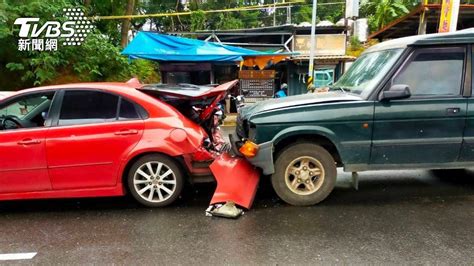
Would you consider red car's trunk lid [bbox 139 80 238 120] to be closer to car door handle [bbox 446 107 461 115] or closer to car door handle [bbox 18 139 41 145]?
car door handle [bbox 18 139 41 145]

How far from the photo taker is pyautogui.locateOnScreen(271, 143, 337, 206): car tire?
4.56 m

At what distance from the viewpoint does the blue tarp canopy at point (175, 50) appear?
1307cm

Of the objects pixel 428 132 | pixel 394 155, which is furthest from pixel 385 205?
pixel 428 132

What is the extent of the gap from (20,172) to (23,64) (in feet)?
32.2

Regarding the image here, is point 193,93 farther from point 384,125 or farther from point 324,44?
point 324,44

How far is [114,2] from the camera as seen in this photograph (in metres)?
18.2

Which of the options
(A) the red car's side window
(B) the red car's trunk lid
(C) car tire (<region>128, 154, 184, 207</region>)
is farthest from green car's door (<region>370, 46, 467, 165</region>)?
(A) the red car's side window

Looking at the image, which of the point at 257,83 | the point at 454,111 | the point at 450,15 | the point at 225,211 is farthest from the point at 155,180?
the point at 257,83

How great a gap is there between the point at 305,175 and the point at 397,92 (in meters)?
1.42

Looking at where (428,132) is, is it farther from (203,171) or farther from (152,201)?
(152,201)

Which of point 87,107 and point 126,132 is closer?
point 126,132

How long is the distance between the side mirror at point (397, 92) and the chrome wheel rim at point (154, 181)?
105 inches

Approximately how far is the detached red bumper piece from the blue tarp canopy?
8.82 metres

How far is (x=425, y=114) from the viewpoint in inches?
175
